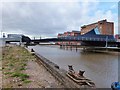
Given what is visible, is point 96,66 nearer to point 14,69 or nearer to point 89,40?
point 14,69

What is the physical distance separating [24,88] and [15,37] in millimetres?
81513

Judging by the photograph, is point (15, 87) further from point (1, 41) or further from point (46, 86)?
point (1, 41)

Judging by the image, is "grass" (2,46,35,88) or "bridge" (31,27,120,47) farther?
"bridge" (31,27,120,47)

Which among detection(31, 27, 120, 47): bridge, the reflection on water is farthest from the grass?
detection(31, 27, 120, 47): bridge

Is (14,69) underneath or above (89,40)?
underneath

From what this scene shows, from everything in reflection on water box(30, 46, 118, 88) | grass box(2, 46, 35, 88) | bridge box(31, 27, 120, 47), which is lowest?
reflection on water box(30, 46, 118, 88)

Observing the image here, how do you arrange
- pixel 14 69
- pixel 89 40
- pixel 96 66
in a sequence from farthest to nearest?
pixel 89 40, pixel 96 66, pixel 14 69

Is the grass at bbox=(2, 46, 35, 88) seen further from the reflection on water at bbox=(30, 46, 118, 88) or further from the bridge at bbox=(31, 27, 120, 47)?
the bridge at bbox=(31, 27, 120, 47)

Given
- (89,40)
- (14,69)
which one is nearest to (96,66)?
(14,69)

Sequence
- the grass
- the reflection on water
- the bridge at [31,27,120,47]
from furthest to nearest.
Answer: the bridge at [31,27,120,47] → the reflection on water → the grass

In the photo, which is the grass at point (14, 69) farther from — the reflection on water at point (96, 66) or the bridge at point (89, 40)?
the bridge at point (89, 40)

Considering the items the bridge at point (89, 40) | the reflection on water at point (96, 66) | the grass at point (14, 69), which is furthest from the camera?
the bridge at point (89, 40)

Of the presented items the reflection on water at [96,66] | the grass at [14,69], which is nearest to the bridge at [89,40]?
the reflection on water at [96,66]

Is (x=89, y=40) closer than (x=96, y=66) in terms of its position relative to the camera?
No
